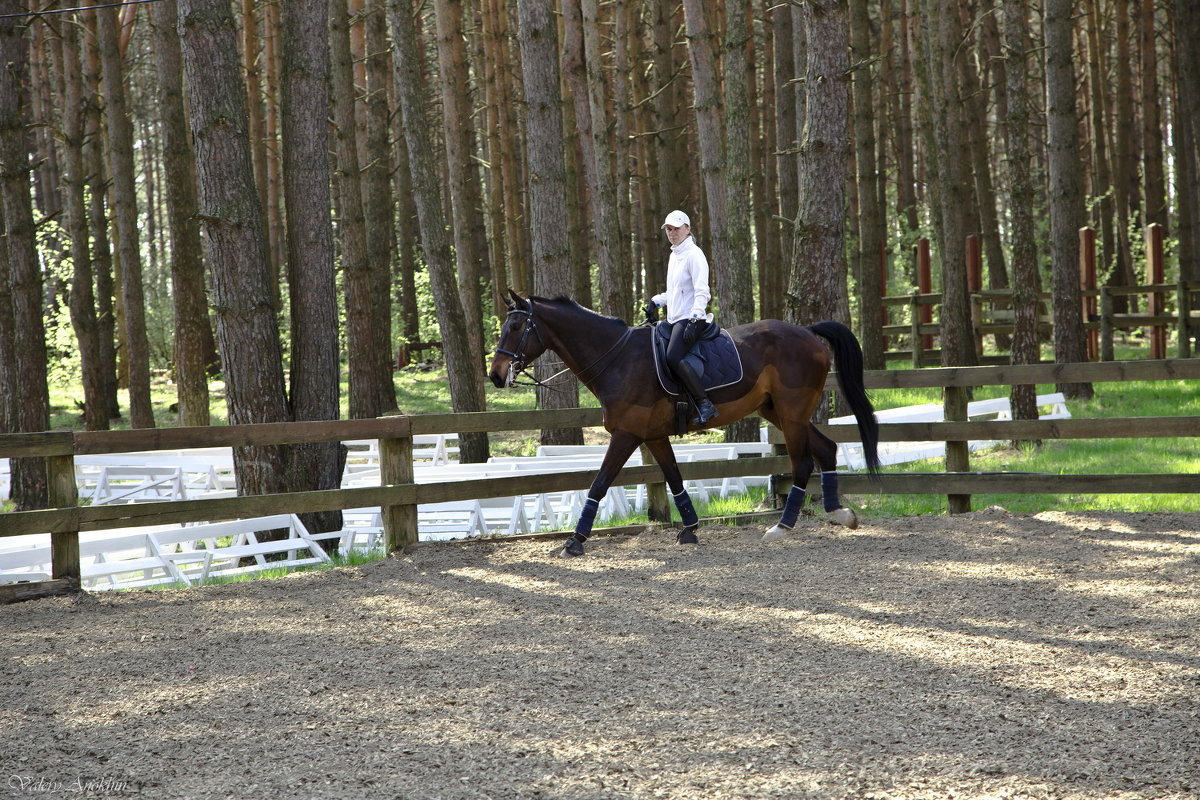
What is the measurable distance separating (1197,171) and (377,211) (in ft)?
59.0

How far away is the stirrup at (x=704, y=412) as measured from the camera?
9.16 metres

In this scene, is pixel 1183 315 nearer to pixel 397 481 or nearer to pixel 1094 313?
pixel 1094 313

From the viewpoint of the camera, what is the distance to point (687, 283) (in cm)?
916

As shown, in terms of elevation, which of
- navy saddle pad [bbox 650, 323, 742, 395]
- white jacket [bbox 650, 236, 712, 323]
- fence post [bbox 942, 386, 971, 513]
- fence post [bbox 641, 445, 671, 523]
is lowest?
fence post [bbox 641, 445, 671, 523]

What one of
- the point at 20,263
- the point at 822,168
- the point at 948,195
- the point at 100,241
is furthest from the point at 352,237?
the point at 948,195

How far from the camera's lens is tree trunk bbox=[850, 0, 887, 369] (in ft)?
67.7

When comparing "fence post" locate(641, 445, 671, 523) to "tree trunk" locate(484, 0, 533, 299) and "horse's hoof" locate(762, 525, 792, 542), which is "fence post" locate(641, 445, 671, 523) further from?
"tree trunk" locate(484, 0, 533, 299)

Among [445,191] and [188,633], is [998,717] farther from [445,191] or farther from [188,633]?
[445,191]

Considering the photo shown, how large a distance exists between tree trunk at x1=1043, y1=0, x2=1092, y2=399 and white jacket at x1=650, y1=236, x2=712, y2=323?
9514mm

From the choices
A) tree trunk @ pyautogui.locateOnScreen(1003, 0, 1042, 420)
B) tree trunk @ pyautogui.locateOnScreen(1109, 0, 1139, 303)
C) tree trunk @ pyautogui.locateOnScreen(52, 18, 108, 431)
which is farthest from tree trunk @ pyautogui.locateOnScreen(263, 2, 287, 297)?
tree trunk @ pyautogui.locateOnScreen(1109, 0, 1139, 303)

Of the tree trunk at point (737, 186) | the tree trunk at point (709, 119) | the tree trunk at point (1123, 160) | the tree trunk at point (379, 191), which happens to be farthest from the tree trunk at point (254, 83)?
the tree trunk at point (1123, 160)

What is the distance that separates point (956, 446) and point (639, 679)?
5.71 m

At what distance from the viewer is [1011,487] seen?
984 centimetres

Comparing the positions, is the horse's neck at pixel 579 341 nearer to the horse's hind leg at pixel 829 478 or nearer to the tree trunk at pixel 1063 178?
the horse's hind leg at pixel 829 478
